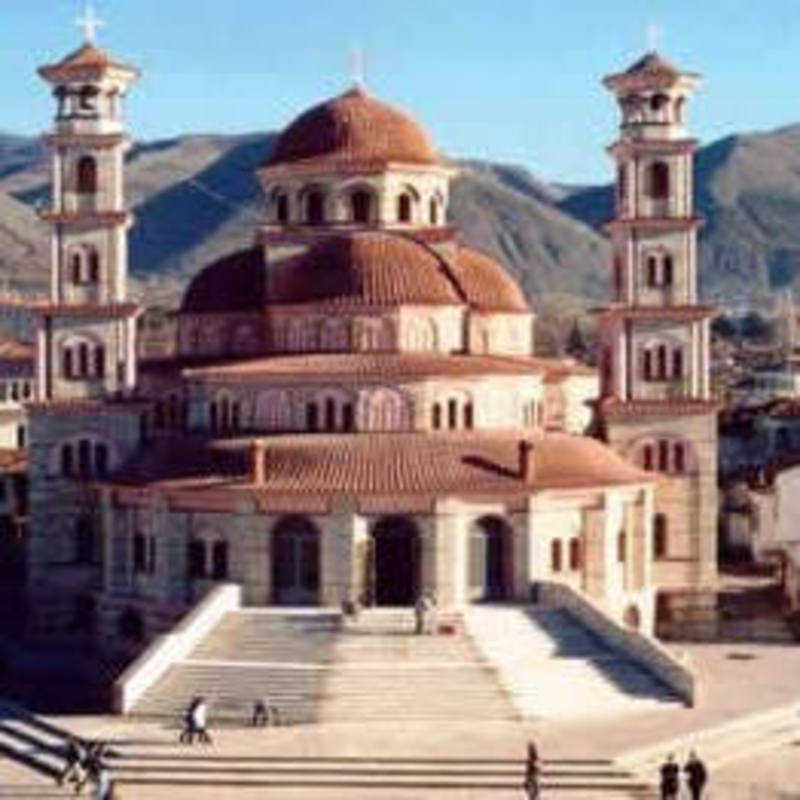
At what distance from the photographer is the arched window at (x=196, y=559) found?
5181cm

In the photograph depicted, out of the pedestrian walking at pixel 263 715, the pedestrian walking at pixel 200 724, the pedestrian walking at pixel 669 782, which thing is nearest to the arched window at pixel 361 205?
the pedestrian walking at pixel 263 715

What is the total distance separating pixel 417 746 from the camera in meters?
40.1

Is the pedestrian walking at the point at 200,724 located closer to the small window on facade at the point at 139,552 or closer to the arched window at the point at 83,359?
the small window on facade at the point at 139,552

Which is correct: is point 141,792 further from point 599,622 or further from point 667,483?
point 667,483

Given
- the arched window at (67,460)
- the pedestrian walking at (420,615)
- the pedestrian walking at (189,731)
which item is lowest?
the pedestrian walking at (189,731)

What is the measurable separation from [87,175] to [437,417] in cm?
1274

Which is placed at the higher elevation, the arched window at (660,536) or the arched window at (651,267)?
the arched window at (651,267)

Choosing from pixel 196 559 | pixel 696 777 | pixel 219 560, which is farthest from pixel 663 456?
pixel 696 777

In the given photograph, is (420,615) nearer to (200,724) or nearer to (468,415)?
(200,724)

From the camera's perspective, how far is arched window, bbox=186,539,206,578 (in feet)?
170

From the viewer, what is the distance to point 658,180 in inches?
2317

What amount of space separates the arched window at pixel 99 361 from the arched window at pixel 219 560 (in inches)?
344

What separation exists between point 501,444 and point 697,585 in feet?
31.0

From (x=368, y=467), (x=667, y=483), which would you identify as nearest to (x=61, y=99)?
(x=368, y=467)
